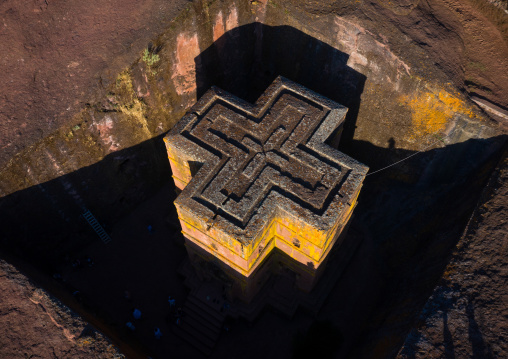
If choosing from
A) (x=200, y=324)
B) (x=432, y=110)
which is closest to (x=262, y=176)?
(x=200, y=324)

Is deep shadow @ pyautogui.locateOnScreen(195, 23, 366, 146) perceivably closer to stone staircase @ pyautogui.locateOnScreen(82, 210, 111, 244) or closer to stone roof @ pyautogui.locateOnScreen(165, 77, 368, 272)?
stone roof @ pyautogui.locateOnScreen(165, 77, 368, 272)

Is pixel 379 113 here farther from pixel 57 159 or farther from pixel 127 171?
pixel 57 159

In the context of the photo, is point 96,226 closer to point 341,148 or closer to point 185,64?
point 185,64

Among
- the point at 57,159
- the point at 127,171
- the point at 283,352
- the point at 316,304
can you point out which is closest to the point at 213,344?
the point at 283,352

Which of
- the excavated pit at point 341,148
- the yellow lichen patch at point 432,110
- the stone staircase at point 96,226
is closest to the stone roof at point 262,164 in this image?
the excavated pit at point 341,148

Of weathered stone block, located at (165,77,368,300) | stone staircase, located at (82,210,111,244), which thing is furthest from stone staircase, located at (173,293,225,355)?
stone staircase, located at (82,210,111,244)

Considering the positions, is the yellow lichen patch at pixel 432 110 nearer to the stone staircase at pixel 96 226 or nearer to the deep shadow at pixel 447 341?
the deep shadow at pixel 447 341
